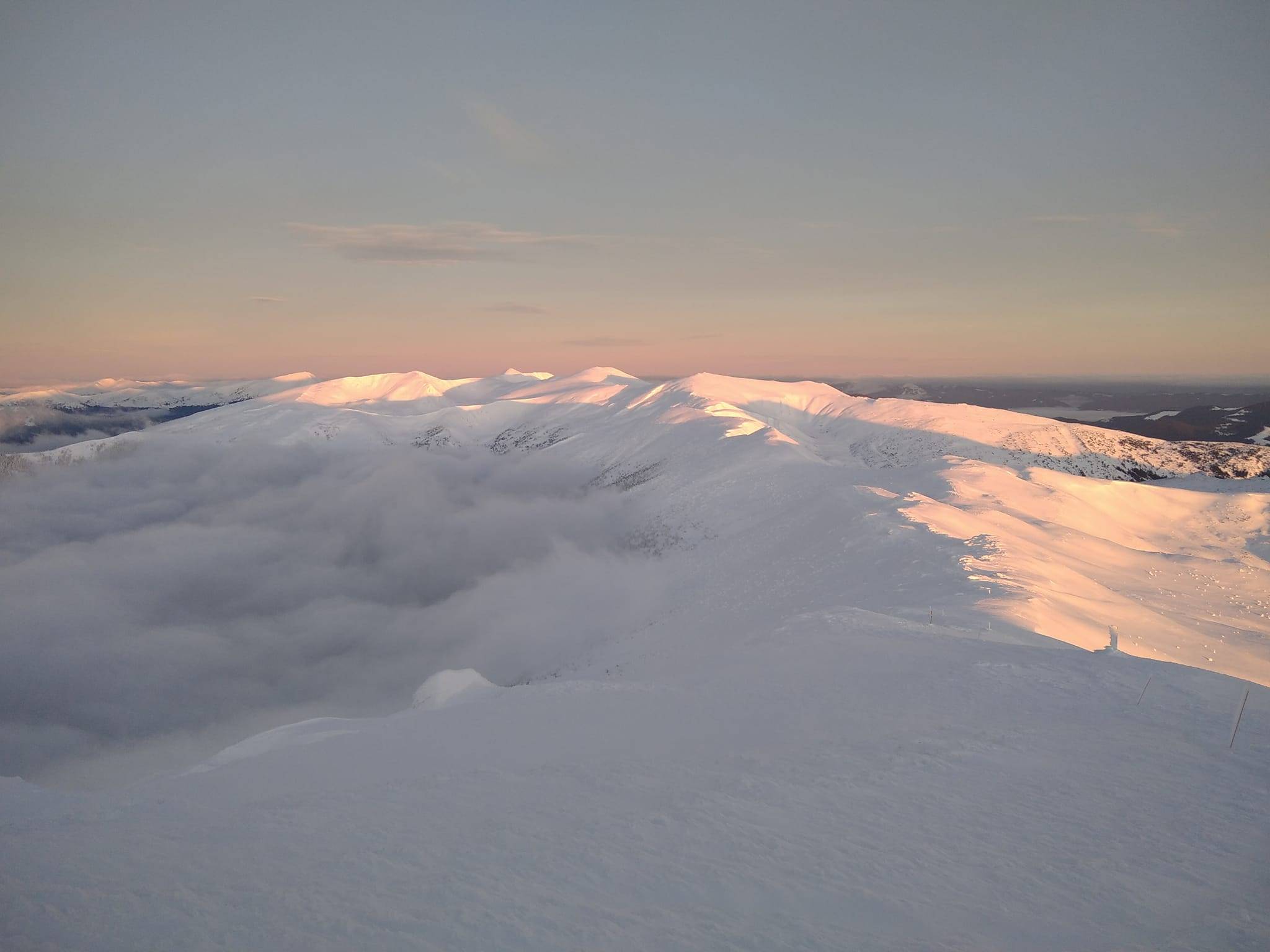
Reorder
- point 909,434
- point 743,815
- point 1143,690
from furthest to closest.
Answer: point 909,434
point 1143,690
point 743,815

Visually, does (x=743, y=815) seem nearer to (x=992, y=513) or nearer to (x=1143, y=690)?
(x=1143, y=690)

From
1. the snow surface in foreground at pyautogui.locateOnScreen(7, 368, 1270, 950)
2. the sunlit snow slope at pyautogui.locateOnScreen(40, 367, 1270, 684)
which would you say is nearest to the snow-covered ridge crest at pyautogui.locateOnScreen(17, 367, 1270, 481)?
the sunlit snow slope at pyautogui.locateOnScreen(40, 367, 1270, 684)

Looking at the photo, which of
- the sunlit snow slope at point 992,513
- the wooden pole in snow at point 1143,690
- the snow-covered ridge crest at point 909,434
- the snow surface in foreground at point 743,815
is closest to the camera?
the snow surface in foreground at point 743,815

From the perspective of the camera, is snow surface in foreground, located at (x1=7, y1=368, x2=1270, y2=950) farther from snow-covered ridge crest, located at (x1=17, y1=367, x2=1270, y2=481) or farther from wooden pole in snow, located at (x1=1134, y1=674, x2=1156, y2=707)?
snow-covered ridge crest, located at (x1=17, y1=367, x2=1270, y2=481)

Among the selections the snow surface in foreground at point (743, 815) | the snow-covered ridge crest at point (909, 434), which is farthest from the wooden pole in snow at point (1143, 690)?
the snow-covered ridge crest at point (909, 434)

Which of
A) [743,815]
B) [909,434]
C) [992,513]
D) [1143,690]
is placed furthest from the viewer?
[909,434]

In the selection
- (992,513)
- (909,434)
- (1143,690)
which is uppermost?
(909,434)

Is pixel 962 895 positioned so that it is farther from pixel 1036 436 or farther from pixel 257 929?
pixel 1036 436

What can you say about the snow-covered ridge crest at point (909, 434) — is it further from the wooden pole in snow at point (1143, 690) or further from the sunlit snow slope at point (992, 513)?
the wooden pole in snow at point (1143, 690)

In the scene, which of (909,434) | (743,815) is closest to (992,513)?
(743,815)

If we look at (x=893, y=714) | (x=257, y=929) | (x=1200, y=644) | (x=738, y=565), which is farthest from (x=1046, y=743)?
(x=738, y=565)

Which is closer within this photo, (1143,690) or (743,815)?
(743,815)
